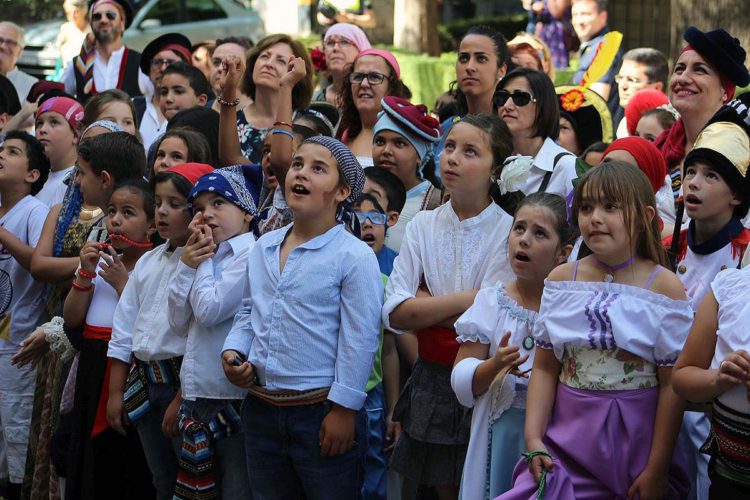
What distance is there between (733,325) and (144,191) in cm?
311

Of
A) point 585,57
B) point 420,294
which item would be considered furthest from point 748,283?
point 585,57

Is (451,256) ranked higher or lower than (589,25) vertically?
lower

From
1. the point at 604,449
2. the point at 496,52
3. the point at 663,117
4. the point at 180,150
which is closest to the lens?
Answer: the point at 604,449

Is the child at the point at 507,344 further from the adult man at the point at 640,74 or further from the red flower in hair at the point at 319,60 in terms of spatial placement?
the red flower in hair at the point at 319,60

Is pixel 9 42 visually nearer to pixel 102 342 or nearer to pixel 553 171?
pixel 102 342

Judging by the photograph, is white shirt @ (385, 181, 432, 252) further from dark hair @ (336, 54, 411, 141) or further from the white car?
the white car

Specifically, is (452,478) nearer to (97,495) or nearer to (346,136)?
(97,495)

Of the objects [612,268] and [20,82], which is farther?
[20,82]

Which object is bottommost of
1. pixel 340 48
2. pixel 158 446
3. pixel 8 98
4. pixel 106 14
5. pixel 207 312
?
pixel 158 446

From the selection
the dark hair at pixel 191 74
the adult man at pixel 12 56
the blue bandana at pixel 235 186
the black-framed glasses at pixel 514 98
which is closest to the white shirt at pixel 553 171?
the black-framed glasses at pixel 514 98

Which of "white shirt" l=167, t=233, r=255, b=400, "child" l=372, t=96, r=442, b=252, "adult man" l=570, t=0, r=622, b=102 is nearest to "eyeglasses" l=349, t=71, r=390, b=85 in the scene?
"child" l=372, t=96, r=442, b=252

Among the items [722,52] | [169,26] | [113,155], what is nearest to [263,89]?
[113,155]

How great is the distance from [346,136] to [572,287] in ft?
10.1

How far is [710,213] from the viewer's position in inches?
170
